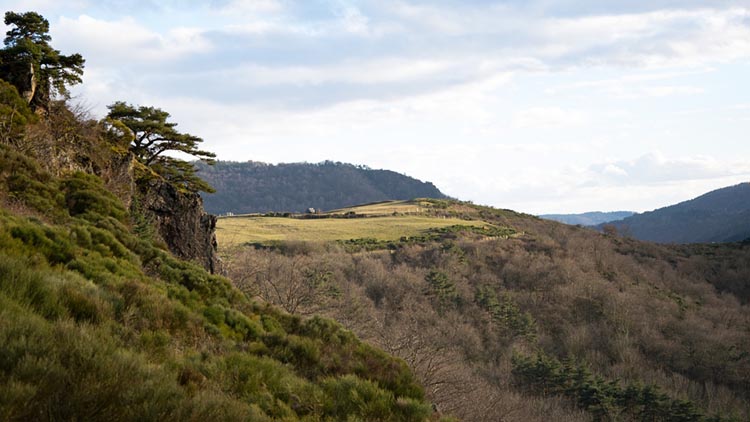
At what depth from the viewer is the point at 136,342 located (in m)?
6.48

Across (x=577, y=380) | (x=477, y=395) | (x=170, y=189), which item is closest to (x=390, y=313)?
(x=577, y=380)

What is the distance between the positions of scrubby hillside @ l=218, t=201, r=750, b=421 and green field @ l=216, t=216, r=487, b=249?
4.60 ft

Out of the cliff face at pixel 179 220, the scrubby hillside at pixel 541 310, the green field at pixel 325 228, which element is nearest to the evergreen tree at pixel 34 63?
the cliff face at pixel 179 220

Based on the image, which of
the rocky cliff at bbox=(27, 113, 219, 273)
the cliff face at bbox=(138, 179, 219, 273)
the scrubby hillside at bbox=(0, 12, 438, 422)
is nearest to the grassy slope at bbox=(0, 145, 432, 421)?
the scrubby hillside at bbox=(0, 12, 438, 422)

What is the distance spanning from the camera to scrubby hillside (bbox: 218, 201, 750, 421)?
42.0 m

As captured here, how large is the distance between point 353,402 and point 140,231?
12238mm

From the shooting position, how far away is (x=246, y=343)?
1003 cm

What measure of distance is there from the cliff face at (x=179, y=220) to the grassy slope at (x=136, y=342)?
6023 mm

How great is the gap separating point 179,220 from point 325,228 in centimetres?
8227

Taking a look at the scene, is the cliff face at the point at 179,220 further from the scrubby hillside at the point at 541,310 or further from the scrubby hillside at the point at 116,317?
the scrubby hillside at the point at 541,310

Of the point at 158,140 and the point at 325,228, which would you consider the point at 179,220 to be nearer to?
the point at 158,140

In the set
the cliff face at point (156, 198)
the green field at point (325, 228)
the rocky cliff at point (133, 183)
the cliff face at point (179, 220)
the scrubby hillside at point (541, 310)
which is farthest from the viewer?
the green field at point (325, 228)

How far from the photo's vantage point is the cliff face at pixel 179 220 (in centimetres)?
2169

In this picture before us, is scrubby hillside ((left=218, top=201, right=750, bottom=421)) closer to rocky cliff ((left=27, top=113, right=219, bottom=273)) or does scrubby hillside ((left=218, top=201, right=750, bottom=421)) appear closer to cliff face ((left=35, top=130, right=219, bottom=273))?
cliff face ((left=35, top=130, right=219, bottom=273))
